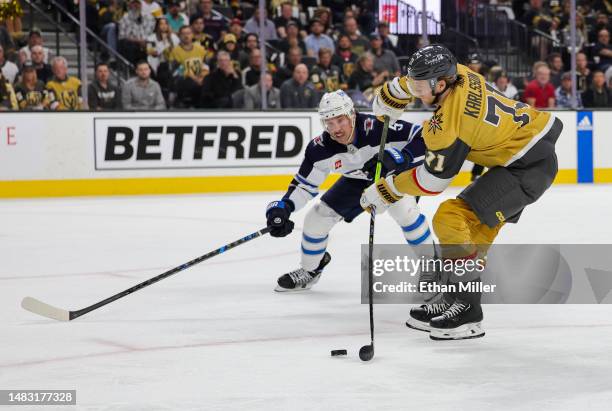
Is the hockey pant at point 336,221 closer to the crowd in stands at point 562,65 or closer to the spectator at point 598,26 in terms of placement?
the crowd in stands at point 562,65

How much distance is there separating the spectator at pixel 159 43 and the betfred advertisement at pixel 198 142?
725mm

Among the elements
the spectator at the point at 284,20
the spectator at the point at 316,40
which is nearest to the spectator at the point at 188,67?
the spectator at the point at 284,20

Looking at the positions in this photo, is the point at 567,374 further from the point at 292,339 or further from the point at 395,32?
the point at 395,32

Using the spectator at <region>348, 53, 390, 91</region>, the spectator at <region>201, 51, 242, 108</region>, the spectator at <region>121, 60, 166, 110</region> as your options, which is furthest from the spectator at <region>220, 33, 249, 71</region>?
the spectator at <region>348, 53, 390, 91</region>

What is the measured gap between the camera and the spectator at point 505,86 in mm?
12570

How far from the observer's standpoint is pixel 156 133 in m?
11.0

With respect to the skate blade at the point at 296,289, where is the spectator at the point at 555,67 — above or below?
above

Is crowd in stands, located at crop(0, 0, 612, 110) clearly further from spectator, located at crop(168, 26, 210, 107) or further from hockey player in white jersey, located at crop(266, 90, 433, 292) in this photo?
hockey player in white jersey, located at crop(266, 90, 433, 292)

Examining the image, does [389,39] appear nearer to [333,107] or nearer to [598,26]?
[598,26]

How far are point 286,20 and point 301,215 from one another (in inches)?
173

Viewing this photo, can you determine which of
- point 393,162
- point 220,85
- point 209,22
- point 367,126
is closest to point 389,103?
point 393,162

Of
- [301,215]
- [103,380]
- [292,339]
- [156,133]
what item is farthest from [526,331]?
[156,133]

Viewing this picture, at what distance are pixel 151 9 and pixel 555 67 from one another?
5.14 meters

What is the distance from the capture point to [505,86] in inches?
496
